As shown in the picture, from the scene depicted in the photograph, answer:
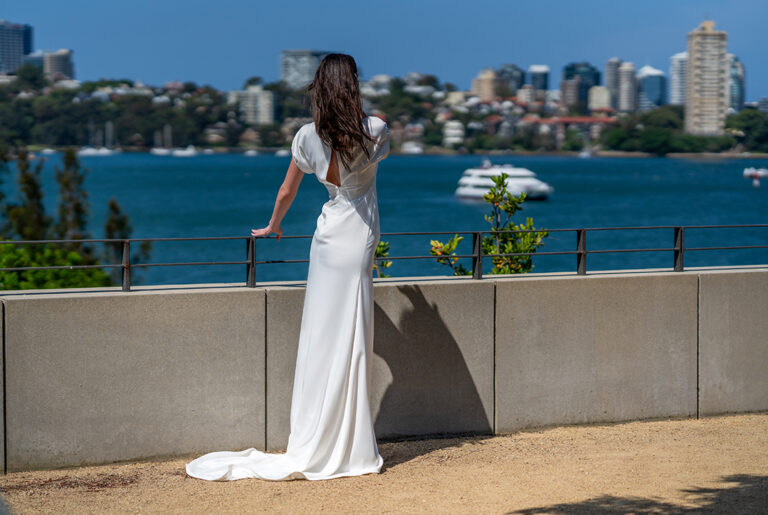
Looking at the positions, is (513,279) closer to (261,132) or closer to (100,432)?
(100,432)

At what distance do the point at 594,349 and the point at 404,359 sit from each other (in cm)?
131

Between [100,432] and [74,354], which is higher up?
[74,354]

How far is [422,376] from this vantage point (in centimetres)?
665

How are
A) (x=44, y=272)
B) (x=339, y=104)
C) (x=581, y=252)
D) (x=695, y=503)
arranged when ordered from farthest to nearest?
(x=44, y=272) < (x=581, y=252) < (x=339, y=104) < (x=695, y=503)

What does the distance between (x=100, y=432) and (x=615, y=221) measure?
78767mm

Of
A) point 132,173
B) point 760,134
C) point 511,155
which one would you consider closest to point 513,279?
point 760,134

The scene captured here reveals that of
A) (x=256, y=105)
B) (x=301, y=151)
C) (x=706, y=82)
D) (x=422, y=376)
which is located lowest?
(x=422, y=376)

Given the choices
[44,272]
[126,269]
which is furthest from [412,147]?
[126,269]

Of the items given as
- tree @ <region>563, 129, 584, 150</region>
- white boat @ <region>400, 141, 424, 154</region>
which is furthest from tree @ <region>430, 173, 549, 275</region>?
tree @ <region>563, 129, 584, 150</region>

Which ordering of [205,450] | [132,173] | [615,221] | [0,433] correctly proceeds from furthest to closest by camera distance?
1. [132,173]
2. [615,221]
3. [205,450]
4. [0,433]

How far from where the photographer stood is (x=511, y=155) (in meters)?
175

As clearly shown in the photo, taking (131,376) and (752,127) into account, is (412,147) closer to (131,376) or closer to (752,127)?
(752,127)

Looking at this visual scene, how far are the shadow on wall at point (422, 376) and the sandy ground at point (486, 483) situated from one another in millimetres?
128

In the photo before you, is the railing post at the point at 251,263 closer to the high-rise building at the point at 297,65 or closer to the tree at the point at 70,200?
the tree at the point at 70,200
